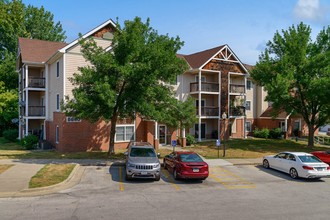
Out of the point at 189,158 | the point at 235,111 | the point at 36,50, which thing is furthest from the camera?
the point at 235,111

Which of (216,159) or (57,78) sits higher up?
(57,78)

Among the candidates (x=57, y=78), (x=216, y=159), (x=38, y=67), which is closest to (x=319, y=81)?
(x=216, y=159)

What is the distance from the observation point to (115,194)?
1174 cm

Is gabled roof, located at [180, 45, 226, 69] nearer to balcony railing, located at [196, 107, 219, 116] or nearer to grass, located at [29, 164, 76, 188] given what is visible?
balcony railing, located at [196, 107, 219, 116]

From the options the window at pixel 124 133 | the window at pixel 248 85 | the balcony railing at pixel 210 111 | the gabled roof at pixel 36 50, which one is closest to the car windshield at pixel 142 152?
the window at pixel 124 133

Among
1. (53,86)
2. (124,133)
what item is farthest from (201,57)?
(53,86)

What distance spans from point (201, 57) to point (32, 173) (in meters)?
24.6

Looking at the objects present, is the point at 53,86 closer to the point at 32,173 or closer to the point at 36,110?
the point at 36,110

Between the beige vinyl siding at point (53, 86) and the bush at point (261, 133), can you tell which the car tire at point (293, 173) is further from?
the bush at point (261, 133)

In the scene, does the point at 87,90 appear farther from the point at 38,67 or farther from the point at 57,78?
the point at 38,67

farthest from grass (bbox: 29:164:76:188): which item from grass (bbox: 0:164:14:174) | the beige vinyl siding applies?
the beige vinyl siding

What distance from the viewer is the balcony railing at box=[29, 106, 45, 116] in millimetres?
29828

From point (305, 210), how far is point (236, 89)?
26447mm

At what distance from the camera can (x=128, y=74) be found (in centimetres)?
1736
